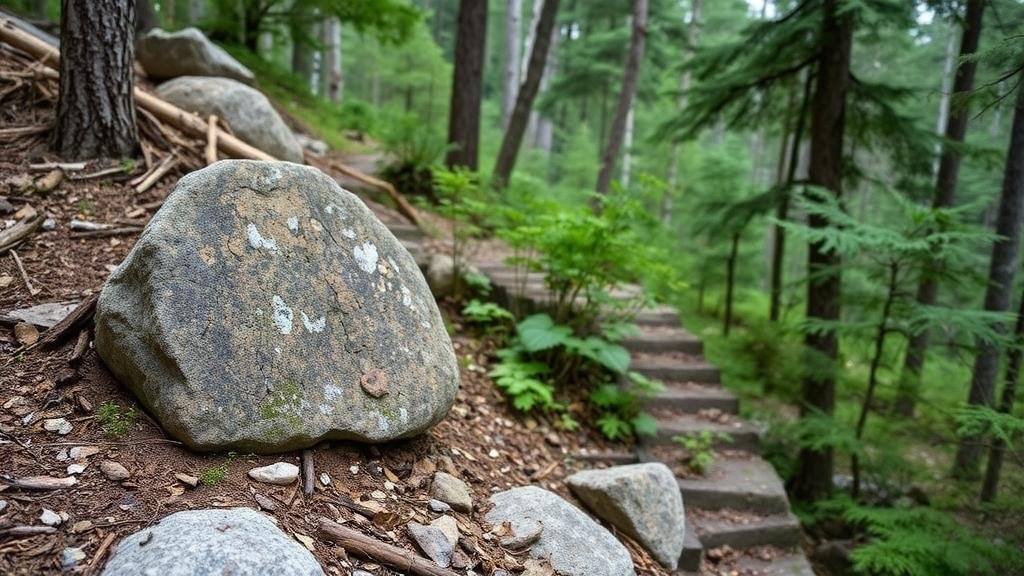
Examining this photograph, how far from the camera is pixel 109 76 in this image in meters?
3.69

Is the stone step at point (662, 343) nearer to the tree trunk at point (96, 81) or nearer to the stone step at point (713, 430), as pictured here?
the stone step at point (713, 430)

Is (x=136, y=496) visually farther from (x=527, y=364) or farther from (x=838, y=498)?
(x=838, y=498)

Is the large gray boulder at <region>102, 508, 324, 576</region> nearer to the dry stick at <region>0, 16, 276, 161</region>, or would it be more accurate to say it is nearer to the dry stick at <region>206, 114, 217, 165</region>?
the dry stick at <region>206, 114, 217, 165</region>

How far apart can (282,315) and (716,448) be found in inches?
154

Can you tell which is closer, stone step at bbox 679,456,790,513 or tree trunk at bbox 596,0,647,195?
stone step at bbox 679,456,790,513

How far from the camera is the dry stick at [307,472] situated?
93.0 inches

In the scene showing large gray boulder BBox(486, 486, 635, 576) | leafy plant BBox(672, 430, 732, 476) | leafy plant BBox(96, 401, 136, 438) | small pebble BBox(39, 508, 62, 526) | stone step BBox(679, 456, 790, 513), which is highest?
leafy plant BBox(96, 401, 136, 438)

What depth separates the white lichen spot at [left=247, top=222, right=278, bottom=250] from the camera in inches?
103

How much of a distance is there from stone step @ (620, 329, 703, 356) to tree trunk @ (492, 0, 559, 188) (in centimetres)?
381

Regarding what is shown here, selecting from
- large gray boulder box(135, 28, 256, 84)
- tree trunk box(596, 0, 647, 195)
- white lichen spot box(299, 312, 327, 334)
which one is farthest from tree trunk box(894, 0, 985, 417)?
large gray boulder box(135, 28, 256, 84)

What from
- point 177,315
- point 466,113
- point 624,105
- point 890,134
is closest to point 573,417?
point 177,315

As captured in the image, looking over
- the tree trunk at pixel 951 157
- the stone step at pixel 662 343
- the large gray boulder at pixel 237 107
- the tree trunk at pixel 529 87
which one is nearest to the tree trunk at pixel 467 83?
the tree trunk at pixel 529 87

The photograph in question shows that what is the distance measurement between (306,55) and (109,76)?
14.3 m

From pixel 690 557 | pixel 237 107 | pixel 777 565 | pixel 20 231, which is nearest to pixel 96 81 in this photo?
pixel 20 231
